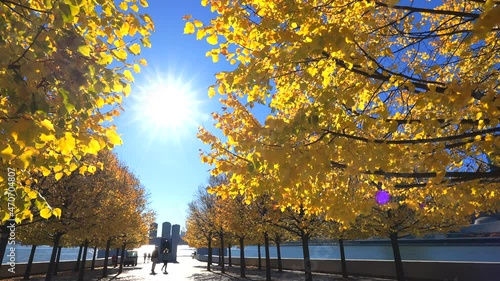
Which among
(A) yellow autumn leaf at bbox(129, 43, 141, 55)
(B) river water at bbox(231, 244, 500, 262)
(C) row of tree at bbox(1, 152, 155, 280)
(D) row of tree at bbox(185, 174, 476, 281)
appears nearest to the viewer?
(A) yellow autumn leaf at bbox(129, 43, 141, 55)

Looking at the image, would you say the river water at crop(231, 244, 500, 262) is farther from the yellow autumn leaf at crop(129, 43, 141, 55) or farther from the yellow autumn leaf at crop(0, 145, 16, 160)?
the yellow autumn leaf at crop(0, 145, 16, 160)

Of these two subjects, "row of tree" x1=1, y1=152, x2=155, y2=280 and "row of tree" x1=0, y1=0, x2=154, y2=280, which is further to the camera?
"row of tree" x1=1, y1=152, x2=155, y2=280

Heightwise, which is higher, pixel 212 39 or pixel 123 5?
pixel 123 5

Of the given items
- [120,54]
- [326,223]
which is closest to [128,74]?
[120,54]

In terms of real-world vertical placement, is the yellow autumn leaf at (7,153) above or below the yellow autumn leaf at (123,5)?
below

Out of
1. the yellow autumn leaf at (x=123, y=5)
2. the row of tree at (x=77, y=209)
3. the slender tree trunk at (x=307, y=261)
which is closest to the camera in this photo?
the yellow autumn leaf at (x=123, y=5)

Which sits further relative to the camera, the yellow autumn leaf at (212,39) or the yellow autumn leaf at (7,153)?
the yellow autumn leaf at (212,39)

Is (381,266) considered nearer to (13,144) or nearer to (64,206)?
(64,206)

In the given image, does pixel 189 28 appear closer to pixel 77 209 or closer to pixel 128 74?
pixel 128 74

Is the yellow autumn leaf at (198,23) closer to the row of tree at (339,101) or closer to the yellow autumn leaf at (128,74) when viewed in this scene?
the row of tree at (339,101)

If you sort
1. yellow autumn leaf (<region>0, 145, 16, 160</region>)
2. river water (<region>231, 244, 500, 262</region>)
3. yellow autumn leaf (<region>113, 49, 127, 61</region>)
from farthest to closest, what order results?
1. river water (<region>231, 244, 500, 262</region>)
2. yellow autumn leaf (<region>113, 49, 127, 61</region>)
3. yellow autumn leaf (<region>0, 145, 16, 160</region>)

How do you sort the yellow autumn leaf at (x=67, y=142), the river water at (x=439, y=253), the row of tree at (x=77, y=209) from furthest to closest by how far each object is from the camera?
the river water at (x=439, y=253), the row of tree at (x=77, y=209), the yellow autumn leaf at (x=67, y=142)

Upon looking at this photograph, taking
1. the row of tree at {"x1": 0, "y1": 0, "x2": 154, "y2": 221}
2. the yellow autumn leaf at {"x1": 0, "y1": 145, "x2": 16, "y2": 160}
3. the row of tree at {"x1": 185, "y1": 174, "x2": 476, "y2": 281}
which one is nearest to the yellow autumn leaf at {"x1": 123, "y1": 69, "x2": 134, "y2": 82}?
the row of tree at {"x1": 0, "y1": 0, "x2": 154, "y2": 221}

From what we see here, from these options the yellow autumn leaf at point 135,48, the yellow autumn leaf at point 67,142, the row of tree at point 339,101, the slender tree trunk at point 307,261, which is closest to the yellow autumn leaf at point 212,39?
the row of tree at point 339,101
